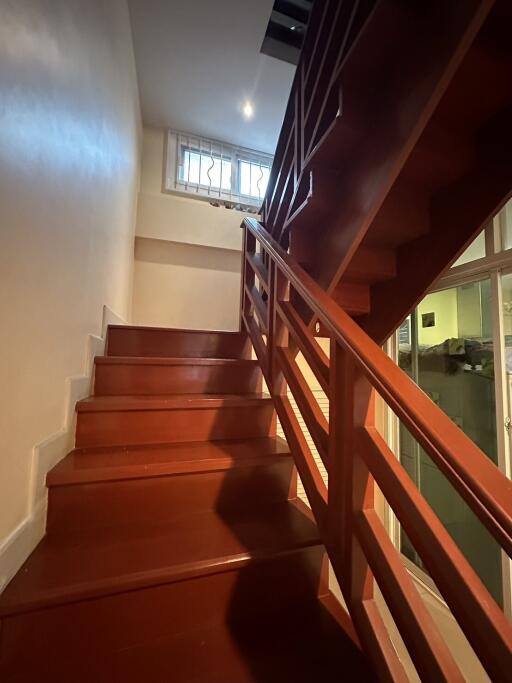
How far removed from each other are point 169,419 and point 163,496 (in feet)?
1.13

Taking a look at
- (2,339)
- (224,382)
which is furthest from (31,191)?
(224,382)

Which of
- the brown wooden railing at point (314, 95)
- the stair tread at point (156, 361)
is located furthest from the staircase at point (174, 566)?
the brown wooden railing at point (314, 95)

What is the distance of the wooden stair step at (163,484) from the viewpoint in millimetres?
1020

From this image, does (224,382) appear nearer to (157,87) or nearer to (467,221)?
(467,221)

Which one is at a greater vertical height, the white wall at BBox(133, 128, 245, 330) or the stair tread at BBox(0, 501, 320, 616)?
the white wall at BBox(133, 128, 245, 330)

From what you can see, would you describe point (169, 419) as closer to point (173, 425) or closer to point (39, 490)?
point (173, 425)

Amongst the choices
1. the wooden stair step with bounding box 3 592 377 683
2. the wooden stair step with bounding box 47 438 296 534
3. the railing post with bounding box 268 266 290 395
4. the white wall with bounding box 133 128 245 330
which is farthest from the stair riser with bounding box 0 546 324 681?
the white wall with bounding box 133 128 245 330

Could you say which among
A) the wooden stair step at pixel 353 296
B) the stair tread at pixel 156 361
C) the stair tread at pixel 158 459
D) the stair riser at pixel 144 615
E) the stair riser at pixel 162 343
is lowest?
the stair riser at pixel 144 615

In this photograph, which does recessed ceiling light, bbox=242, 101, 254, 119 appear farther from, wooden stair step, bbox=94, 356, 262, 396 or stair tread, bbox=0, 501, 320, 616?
stair tread, bbox=0, 501, 320, 616

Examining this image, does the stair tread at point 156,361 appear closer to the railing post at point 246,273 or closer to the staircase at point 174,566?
the staircase at point 174,566

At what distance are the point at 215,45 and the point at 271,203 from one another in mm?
1485

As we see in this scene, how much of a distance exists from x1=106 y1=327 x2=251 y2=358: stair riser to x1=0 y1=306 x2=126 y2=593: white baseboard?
1.61 feet

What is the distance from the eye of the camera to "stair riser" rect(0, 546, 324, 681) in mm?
730

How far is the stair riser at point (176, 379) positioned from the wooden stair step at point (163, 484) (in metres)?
0.40
